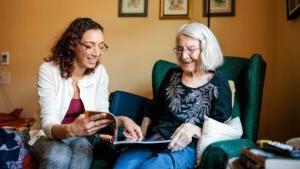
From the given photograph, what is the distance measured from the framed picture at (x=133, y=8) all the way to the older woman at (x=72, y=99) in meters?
0.75

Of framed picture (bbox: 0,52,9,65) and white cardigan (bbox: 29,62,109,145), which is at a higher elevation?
framed picture (bbox: 0,52,9,65)

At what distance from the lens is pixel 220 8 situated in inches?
89.3

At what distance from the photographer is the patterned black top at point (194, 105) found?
59.6 inches

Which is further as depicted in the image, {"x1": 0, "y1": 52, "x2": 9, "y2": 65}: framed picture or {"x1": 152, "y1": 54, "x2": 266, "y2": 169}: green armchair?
{"x1": 0, "y1": 52, "x2": 9, "y2": 65}: framed picture

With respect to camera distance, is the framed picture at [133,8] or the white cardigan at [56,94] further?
the framed picture at [133,8]

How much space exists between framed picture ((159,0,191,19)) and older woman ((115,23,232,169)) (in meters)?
0.73

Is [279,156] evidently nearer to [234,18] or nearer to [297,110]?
[297,110]

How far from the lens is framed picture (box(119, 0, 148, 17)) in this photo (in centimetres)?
237

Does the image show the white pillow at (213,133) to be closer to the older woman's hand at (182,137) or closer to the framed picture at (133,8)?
the older woman's hand at (182,137)

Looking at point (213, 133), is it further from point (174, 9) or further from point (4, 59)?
point (4, 59)

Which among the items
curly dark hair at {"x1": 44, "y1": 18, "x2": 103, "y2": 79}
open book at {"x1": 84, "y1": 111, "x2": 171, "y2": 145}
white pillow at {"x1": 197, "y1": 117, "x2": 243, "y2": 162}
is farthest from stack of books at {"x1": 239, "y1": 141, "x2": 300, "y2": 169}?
curly dark hair at {"x1": 44, "y1": 18, "x2": 103, "y2": 79}

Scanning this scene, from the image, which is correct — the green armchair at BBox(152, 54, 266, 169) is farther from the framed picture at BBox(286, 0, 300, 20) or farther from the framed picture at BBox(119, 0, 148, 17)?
the framed picture at BBox(119, 0, 148, 17)

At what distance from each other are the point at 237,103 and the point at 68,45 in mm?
916

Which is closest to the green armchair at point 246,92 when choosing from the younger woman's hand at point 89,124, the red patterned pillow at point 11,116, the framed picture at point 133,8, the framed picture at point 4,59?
the younger woman's hand at point 89,124
